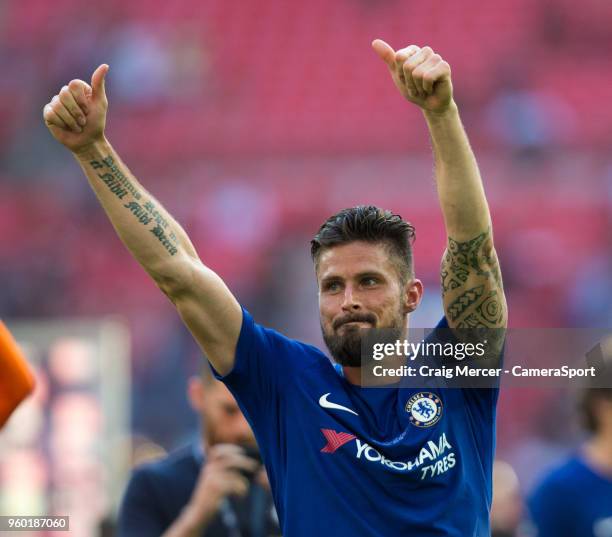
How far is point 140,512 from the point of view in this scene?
15.4 feet

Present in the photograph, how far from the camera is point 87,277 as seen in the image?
17641 millimetres

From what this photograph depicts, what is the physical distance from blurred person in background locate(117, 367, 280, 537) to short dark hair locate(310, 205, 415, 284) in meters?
1.21

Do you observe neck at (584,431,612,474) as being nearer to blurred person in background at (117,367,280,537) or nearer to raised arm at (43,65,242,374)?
blurred person in background at (117,367,280,537)

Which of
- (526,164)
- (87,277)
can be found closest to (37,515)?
(87,277)

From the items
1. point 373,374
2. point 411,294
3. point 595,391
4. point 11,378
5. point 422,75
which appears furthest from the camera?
point 595,391

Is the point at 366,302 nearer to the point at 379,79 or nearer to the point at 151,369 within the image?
the point at 151,369

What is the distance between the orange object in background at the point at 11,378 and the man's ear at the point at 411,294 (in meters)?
1.08

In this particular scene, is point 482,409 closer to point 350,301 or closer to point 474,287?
point 474,287

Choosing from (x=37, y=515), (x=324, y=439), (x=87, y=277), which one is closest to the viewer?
(x=324, y=439)

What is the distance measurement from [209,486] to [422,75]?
1838 mm

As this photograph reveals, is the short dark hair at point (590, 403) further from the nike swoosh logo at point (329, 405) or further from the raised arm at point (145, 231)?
the raised arm at point (145, 231)

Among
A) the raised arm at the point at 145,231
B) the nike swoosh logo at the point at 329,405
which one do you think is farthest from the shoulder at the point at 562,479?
the raised arm at the point at 145,231

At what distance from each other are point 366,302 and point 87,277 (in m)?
14.6

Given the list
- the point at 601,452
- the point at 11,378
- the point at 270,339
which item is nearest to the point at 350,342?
the point at 270,339
